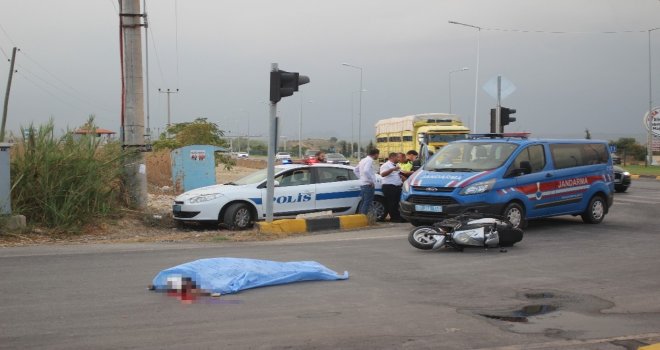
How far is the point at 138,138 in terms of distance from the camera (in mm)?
16375

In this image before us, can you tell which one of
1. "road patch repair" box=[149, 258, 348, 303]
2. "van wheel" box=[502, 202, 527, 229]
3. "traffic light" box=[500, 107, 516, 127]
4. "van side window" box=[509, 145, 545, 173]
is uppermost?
"traffic light" box=[500, 107, 516, 127]

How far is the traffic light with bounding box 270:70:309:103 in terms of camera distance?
14078 millimetres

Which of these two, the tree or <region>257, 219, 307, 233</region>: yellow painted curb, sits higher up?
the tree

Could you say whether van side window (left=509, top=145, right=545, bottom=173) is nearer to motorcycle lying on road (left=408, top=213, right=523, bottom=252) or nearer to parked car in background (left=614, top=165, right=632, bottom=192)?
motorcycle lying on road (left=408, top=213, right=523, bottom=252)

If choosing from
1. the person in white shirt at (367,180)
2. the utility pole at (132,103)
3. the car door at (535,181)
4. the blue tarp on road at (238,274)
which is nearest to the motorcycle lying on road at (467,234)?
the car door at (535,181)

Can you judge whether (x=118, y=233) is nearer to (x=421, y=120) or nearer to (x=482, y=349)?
(x=482, y=349)

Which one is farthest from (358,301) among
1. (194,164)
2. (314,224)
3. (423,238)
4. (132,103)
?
(194,164)

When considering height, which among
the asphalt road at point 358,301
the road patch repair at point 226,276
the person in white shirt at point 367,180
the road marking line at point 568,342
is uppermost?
the person in white shirt at point 367,180

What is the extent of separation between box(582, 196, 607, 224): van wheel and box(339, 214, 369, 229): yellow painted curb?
15.2 feet

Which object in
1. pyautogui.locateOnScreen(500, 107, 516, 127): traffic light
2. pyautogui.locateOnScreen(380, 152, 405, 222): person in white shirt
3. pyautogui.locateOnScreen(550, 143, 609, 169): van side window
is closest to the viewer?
→ pyautogui.locateOnScreen(550, 143, 609, 169): van side window

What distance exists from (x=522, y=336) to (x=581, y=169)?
30.7 ft

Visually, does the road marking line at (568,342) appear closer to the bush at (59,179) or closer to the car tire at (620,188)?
the bush at (59,179)

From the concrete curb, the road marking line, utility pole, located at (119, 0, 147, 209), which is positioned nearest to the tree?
utility pole, located at (119, 0, 147, 209)

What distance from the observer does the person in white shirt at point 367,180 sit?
15.5 meters
